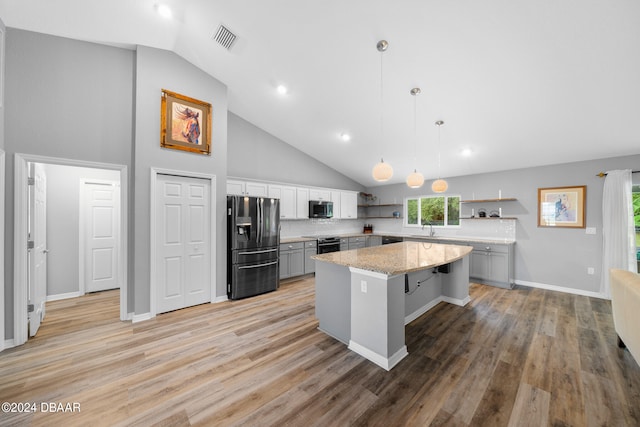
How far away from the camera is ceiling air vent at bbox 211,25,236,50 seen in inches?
116

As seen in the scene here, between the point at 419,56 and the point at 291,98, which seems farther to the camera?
the point at 291,98

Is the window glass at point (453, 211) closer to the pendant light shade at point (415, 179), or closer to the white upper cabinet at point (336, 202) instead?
the white upper cabinet at point (336, 202)

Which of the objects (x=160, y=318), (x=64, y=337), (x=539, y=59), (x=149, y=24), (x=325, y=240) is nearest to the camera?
(x=539, y=59)

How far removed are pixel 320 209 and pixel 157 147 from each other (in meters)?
3.46

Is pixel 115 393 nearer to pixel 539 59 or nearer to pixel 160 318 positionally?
pixel 160 318

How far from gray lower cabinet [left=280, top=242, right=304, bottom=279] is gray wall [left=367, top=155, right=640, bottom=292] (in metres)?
4.08

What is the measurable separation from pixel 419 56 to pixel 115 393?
428 cm

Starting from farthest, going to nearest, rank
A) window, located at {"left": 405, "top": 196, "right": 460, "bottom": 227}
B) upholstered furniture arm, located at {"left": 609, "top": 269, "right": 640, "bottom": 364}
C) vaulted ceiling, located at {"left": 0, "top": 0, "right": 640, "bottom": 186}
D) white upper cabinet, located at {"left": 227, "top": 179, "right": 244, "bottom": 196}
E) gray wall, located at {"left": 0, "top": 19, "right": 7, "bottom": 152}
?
window, located at {"left": 405, "top": 196, "right": 460, "bottom": 227} → white upper cabinet, located at {"left": 227, "top": 179, "right": 244, "bottom": 196} → gray wall, located at {"left": 0, "top": 19, "right": 7, "bottom": 152} → vaulted ceiling, located at {"left": 0, "top": 0, "right": 640, "bottom": 186} → upholstered furniture arm, located at {"left": 609, "top": 269, "right": 640, "bottom": 364}

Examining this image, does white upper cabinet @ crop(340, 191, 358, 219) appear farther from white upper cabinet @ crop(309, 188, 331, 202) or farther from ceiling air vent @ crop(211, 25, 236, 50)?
ceiling air vent @ crop(211, 25, 236, 50)

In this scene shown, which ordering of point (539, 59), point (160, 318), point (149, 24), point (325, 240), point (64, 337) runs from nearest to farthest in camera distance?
point (539, 59) → point (64, 337) → point (149, 24) → point (160, 318) → point (325, 240)

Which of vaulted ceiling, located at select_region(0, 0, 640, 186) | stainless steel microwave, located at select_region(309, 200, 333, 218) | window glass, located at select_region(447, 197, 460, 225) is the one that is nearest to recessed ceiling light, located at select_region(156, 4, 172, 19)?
vaulted ceiling, located at select_region(0, 0, 640, 186)

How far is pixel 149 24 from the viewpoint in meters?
2.93

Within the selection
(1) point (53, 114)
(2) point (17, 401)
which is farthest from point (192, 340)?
(1) point (53, 114)

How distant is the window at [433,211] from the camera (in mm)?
5762
